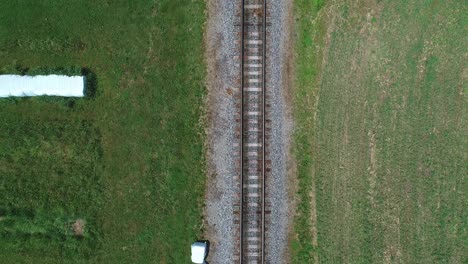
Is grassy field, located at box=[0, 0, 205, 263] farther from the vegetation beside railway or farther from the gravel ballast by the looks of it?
the vegetation beside railway

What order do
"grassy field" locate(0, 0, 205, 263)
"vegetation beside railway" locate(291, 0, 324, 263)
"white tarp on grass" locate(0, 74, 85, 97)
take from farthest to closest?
"grassy field" locate(0, 0, 205, 263)
"vegetation beside railway" locate(291, 0, 324, 263)
"white tarp on grass" locate(0, 74, 85, 97)

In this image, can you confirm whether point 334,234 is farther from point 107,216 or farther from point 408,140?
point 107,216

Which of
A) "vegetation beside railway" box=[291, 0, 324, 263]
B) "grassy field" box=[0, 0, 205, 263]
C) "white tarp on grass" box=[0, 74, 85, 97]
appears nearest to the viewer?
"white tarp on grass" box=[0, 74, 85, 97]

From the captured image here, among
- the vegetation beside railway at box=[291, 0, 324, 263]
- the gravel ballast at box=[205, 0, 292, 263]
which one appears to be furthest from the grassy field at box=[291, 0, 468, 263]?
the gravel ballast at box=[205, 0, 292, 263]

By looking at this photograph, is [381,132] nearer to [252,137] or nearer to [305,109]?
[305,109]

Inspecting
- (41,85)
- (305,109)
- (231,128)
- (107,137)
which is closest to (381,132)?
(305,109)

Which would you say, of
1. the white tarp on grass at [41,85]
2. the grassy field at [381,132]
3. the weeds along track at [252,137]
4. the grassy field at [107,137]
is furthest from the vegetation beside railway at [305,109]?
the white tarp on grass at [41,85]

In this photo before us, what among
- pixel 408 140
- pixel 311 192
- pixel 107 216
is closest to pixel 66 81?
pixel 107 216
